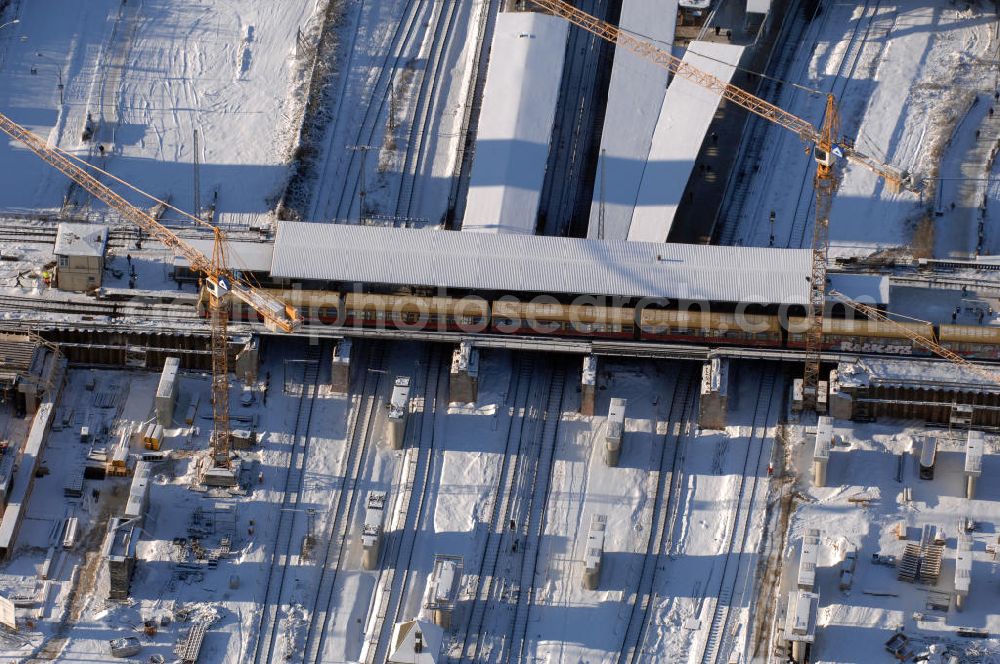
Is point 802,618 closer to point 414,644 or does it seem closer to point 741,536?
point 741,536

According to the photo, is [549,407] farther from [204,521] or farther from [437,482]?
[204,521]

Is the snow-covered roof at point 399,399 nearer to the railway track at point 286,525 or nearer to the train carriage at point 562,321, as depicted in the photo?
the railway track at point 286,525

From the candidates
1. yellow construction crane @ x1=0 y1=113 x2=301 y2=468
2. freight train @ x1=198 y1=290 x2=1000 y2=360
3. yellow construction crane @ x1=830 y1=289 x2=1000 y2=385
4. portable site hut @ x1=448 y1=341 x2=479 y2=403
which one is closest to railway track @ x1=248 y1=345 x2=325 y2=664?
yellow construction crane @ x1=0 y1=113 x2=301 y2=468

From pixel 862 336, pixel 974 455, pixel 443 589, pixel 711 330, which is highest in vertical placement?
pixel 862 336

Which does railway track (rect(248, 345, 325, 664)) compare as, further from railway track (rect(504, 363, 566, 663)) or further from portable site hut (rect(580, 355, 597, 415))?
portable site hut (rect(580, 355, 597, 415))

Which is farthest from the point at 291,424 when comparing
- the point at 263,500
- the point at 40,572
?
the point at 40,572

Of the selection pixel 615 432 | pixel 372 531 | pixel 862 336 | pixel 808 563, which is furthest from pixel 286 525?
pixel 862 336
